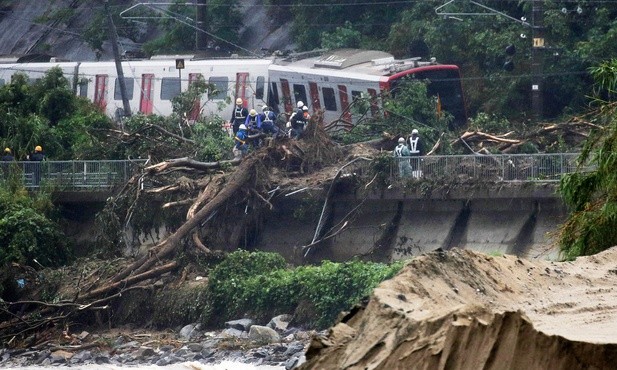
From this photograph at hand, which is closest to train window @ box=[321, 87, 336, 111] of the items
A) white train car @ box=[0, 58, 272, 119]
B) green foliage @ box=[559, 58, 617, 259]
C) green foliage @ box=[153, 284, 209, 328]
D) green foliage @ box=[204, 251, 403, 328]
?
white train car @ box=[0, 58, 272, 119]

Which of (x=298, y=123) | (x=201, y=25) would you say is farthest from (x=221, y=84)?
(x=201, y=25)

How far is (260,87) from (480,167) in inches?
495

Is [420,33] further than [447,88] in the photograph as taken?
Yes

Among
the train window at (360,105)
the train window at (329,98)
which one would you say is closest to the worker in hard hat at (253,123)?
the train window at (360,105)

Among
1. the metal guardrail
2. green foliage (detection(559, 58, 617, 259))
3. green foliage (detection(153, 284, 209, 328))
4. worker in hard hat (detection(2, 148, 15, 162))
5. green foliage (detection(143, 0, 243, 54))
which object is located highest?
green foliage (detection(559, 58, 617, 259))

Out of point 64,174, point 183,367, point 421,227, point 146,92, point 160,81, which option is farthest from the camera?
point 146,92

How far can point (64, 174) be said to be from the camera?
113 feet

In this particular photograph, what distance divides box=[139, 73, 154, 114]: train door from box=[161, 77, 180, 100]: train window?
62 centimetres

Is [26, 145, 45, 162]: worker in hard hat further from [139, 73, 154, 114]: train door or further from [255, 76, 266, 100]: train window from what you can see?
[139, 73, 154, 114]: train door

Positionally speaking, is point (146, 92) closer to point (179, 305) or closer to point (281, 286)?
point (179, 305)

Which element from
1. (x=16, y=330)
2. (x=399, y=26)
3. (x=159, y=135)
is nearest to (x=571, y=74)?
(x=399, y=26)

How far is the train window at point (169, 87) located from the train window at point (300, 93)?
4.36m

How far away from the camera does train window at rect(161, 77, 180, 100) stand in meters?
42.8

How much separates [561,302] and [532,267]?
1.71ft
